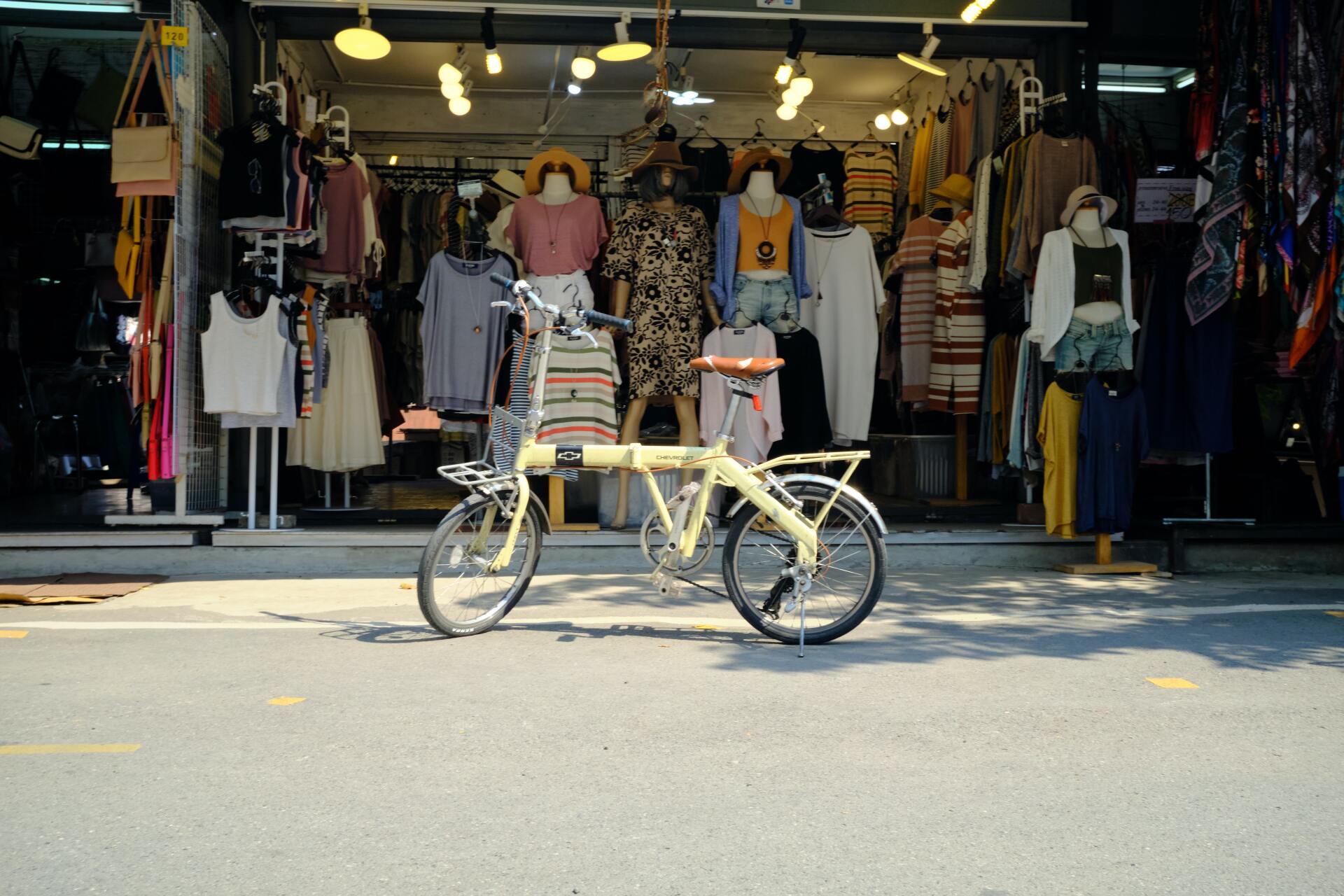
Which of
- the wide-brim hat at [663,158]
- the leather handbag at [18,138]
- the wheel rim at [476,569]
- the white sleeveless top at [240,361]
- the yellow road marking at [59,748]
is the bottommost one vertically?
the yellow road marking at [59,748]

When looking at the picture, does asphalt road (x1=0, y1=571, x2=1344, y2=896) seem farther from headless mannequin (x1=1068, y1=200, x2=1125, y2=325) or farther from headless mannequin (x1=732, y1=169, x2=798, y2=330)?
headless mannequin (x1=732, y1=169, x2=798, y2=330)

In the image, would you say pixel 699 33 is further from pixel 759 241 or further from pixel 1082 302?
pixel 1082 302

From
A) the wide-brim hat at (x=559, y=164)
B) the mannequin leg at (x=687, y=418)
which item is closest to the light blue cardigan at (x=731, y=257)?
the mannequin leg at (x=687, y=418)

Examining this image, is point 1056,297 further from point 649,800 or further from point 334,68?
point 334,68

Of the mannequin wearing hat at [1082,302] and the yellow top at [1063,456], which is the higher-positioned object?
the mannequin wearing hat at [1082,302]

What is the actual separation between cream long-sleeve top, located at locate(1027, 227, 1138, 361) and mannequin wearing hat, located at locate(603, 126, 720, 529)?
194cm

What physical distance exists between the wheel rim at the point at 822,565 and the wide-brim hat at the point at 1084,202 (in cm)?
310

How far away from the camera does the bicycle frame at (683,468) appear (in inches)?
204

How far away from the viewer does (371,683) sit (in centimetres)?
441

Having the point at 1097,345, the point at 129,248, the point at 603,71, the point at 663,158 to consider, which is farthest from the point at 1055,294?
the point at 129,248

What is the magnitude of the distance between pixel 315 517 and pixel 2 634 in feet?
10.4

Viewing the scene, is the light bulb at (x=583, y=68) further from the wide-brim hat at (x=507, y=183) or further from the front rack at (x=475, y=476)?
the front rack at (x=475, y=476)

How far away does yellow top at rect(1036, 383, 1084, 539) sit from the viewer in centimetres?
735

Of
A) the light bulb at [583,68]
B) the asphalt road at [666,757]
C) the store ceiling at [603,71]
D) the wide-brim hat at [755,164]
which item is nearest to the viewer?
the asphalt road at [666,757]
